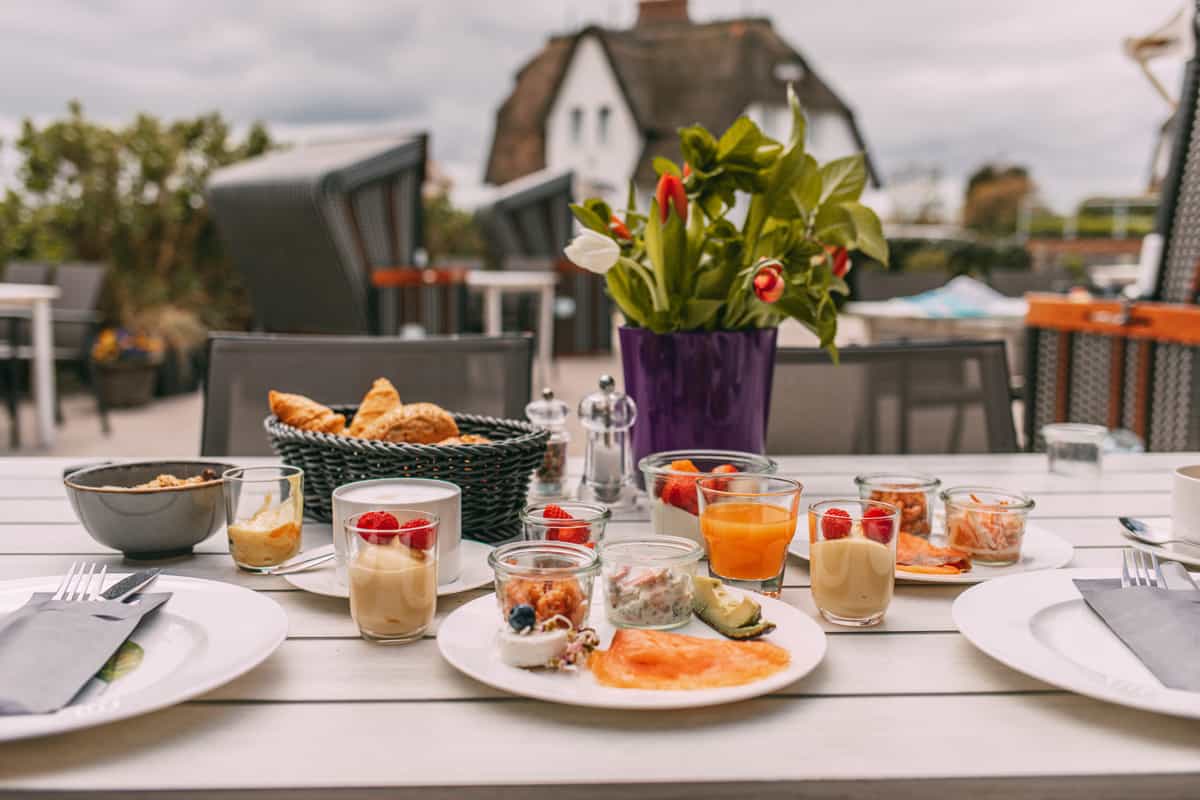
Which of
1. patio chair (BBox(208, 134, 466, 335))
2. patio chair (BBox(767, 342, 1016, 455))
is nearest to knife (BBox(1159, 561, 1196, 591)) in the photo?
patio chair (BBox(767, 342, 1016, 455))

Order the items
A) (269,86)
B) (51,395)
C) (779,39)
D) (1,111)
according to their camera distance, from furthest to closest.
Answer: (779,39)
(269,86)
(1,111)
(51,395)

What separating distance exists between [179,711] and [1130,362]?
344 centimetres

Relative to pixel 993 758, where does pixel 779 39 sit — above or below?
above

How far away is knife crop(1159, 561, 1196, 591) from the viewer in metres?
0.85

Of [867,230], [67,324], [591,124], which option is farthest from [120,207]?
[591,124]

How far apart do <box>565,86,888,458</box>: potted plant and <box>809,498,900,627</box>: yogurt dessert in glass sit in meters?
0.43

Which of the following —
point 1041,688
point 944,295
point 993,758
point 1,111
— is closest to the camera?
point 993,758

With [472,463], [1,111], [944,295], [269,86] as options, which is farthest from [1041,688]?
[269,86]

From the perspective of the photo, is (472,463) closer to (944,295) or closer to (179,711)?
(179,711)

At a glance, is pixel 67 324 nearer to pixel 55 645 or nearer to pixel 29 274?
pixel 29 274

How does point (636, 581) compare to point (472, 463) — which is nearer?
point (636, 581)

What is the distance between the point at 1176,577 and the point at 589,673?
0.55 metres

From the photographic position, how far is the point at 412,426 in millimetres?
1093

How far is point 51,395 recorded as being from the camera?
16.7 ft
